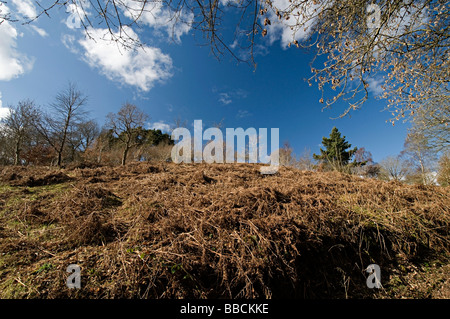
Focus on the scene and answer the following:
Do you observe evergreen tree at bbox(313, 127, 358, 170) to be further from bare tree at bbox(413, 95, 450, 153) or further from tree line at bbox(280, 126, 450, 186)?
bare tree at bbox(413, 95, 450, 153)

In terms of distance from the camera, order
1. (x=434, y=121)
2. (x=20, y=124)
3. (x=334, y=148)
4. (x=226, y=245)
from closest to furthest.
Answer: (x=226, y=245), (x=434, y=121), (x=20, y=124), (x=334, y=148)

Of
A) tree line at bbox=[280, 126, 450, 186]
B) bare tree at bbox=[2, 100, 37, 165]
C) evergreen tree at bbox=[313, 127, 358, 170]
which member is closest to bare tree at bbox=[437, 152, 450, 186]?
tree line at bbox=[280, 126, 450, 186]

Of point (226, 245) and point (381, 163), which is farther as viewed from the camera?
point (381, 163)

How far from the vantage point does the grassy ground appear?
5.24 feet

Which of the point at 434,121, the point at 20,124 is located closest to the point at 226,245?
the point at 434,121

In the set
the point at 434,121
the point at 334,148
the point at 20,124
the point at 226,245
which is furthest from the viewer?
the point at 334,148

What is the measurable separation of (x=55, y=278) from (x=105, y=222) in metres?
1.17

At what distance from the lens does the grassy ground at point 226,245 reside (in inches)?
62.9

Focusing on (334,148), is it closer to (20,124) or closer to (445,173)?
(445,173)

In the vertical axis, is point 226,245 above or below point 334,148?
below

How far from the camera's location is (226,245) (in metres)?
1.98

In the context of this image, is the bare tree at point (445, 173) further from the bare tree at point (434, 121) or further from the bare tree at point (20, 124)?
the bare tree at point (20, 124)

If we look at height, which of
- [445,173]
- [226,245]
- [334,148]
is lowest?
[226,245]
